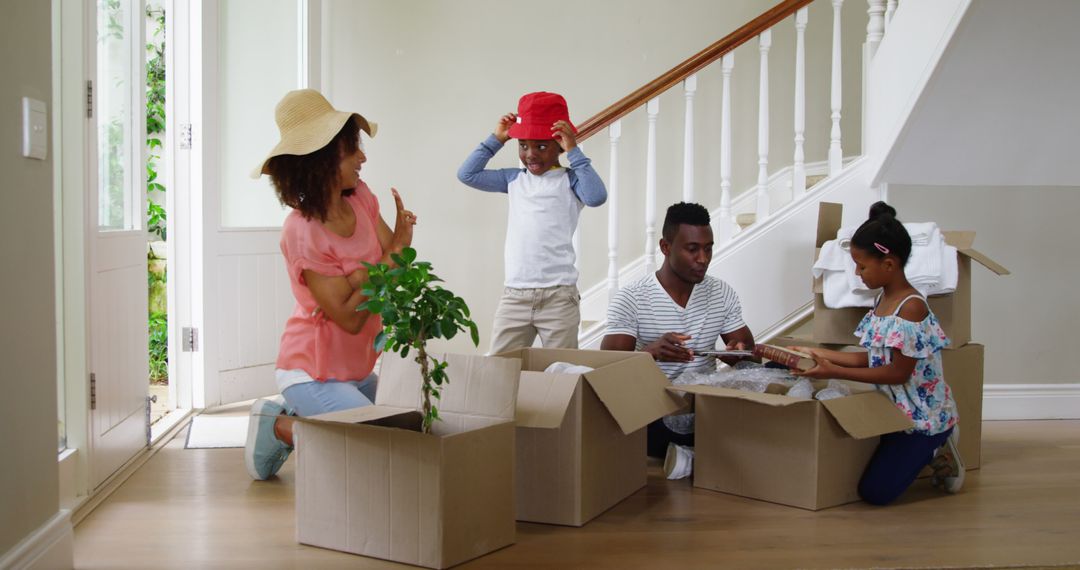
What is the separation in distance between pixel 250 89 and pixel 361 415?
8.10 feet

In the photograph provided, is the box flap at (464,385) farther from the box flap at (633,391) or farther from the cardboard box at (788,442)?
the cardboard box at (788,442)

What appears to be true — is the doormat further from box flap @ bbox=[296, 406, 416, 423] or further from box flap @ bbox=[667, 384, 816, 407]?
box flap @ bbox=[667, 384, 816, 407]

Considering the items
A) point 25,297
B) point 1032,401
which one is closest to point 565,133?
point 25,297

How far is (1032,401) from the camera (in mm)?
3682

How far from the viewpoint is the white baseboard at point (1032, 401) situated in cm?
368

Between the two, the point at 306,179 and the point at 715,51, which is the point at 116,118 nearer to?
the point at 306,179

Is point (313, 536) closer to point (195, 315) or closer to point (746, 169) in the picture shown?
point (195, 315)

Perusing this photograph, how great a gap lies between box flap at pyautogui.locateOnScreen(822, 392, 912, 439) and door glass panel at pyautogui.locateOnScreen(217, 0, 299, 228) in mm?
2543

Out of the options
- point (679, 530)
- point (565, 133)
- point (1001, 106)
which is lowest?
point (679, 530)

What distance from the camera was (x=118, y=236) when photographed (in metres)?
2.98

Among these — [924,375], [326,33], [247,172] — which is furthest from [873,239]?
[326,33]

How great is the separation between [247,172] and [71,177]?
168cm

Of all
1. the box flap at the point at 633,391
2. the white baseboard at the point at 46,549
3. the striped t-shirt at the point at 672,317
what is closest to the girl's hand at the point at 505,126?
the striped t-shirt at the point at 672,317

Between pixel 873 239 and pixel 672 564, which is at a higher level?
pixel 873 239
